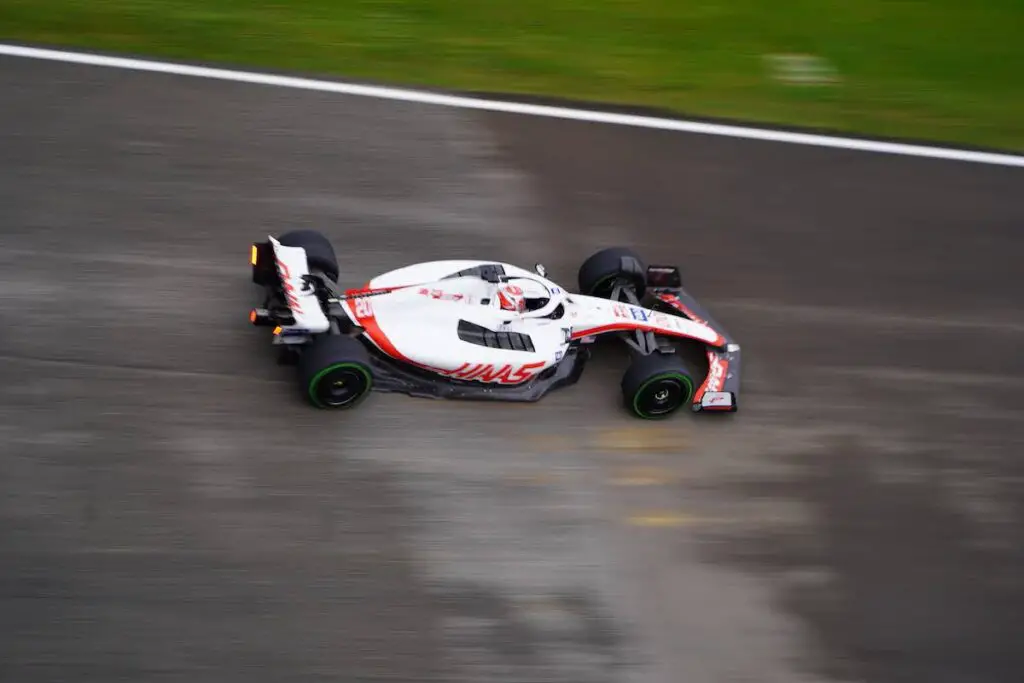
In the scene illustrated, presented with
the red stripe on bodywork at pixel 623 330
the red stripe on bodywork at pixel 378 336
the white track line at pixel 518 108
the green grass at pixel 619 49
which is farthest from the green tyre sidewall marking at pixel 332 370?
the green grass at pixel 619 49

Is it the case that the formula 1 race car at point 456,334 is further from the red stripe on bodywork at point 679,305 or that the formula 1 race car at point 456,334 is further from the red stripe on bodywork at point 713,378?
the red stripe on bodywork at point 679,305

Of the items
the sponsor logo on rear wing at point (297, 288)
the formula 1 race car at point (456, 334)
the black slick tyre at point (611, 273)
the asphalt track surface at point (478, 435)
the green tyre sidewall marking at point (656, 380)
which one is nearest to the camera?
the asphalt track surface at point (478, 435)

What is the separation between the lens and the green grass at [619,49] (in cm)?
1410

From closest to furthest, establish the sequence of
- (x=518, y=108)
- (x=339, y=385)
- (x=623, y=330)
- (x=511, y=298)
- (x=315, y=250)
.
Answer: (x=339, y=385), (x=511, y=298), (x=315, y=250), (x=623, y=330), (x=518, y=108)

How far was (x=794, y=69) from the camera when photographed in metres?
15.4

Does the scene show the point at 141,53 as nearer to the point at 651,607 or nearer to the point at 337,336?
the point at 337,336

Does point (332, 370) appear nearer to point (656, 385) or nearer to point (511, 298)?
point (511, 298)

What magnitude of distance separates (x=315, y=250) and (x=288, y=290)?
85cm

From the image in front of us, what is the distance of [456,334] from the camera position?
966cm

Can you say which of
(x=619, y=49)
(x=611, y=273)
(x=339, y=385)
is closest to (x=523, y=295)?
(x=611, y=273)

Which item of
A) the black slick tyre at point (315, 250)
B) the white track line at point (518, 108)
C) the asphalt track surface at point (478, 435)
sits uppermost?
the white track line at point (518, 108)

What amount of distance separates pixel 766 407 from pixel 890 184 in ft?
15.0

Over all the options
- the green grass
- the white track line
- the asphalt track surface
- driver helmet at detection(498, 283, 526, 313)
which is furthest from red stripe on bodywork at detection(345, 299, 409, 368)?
the green grass

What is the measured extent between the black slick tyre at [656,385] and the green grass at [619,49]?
17.8ft
